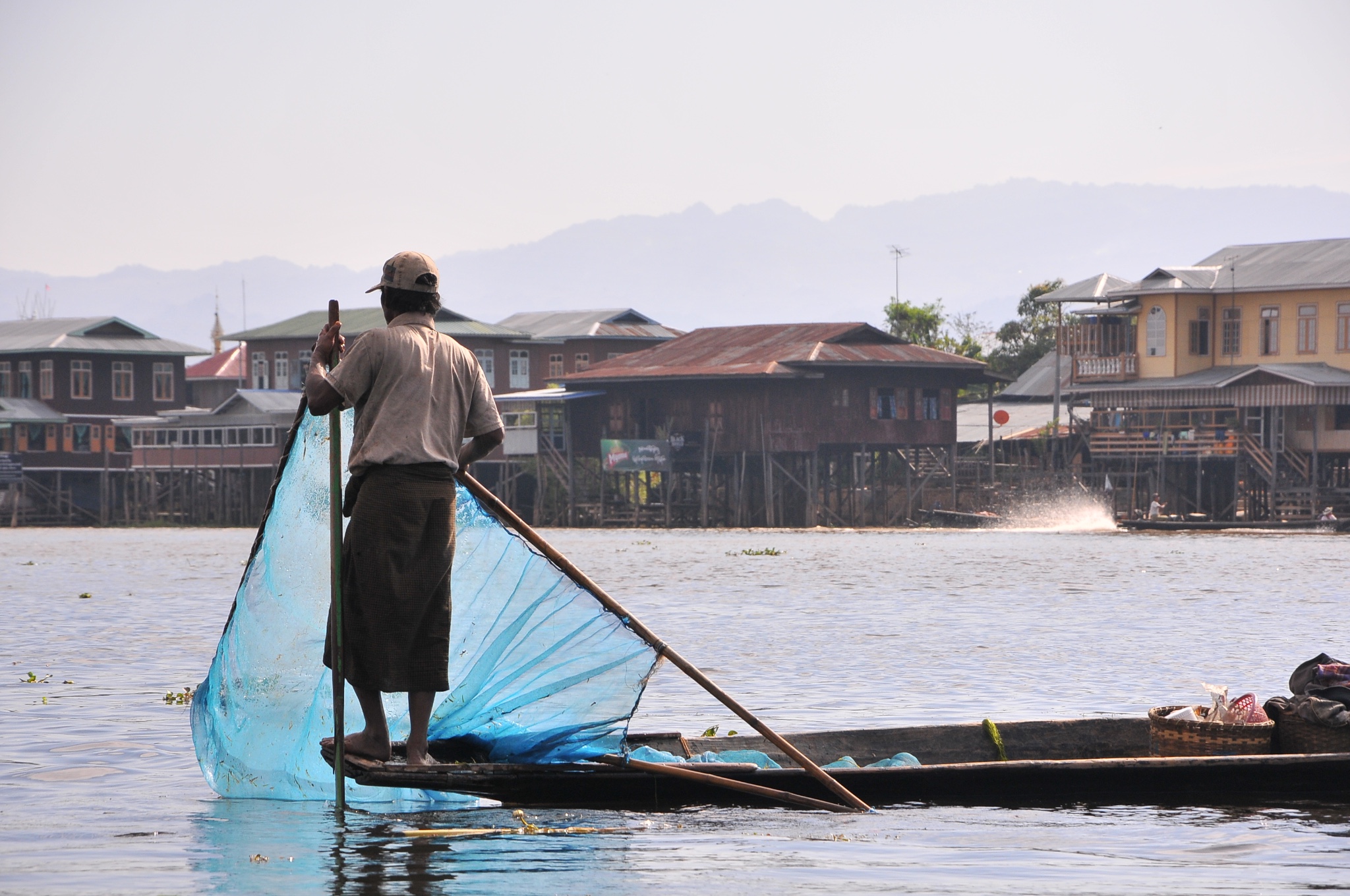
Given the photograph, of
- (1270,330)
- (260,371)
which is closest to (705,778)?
(1270,330)

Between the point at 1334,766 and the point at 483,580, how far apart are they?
138 inches

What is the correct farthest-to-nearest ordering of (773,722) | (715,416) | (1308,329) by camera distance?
(715,416), (1308,329), (773,722)

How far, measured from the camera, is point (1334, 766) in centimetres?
689

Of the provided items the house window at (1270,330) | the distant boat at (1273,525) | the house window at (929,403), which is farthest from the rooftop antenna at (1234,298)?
the house window at (929,403)

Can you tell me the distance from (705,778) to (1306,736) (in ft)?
8.88

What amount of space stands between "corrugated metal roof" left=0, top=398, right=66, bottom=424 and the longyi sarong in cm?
5427

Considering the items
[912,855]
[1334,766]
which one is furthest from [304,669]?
[1334,766]

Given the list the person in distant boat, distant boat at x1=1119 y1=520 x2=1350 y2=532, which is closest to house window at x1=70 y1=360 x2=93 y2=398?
distant boat at x1=1119 y1=520 x2=1350 y2=532

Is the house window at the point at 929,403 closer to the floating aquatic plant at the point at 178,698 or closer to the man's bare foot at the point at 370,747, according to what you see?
the floating aquatic plant at the point at 178,698

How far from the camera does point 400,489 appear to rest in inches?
231

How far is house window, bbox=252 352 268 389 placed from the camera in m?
65.1

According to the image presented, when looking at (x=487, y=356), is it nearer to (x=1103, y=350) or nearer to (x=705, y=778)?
(x=1103, y=350)

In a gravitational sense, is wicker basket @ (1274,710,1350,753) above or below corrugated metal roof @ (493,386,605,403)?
below

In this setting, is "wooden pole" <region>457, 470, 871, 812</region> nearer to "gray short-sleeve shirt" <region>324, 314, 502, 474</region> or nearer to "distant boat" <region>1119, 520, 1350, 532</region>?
"gray short-sleeve shirt" <region>324, 314, 502, 474</region>
